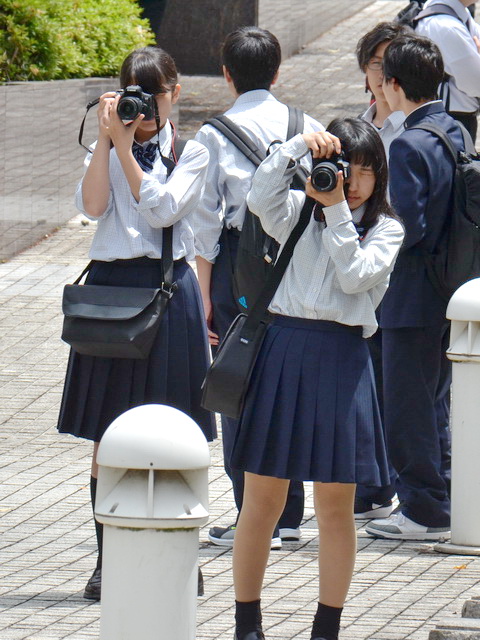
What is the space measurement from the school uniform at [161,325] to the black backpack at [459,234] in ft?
3.95

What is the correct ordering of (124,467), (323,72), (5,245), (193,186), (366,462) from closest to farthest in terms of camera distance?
(124,467)
(366,462)
(193,186)
(5,245)
(323,72)

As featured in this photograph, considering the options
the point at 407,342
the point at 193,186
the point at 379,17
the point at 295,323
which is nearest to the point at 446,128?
the point at 407,342

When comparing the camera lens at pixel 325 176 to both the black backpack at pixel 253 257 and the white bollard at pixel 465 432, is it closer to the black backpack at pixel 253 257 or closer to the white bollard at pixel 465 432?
the black backpack at pixel 253 257

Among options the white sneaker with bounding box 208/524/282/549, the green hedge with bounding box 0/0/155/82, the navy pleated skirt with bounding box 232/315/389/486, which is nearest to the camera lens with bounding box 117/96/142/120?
the navy pleated skirt with bounding box 232/315/389/486

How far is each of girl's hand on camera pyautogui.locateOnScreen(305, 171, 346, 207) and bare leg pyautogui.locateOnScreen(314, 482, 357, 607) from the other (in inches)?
34.6

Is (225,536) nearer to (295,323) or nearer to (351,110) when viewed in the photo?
(295,323)

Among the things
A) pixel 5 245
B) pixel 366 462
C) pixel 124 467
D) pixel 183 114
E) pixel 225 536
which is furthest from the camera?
pixel 183 114

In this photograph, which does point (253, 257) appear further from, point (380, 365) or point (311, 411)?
point (380, 365)

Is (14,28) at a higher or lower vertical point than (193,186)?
higher

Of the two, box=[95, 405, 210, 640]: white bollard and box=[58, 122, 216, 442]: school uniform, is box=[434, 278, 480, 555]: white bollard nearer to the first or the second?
box=[58, 122, 216, 442]: school uniform

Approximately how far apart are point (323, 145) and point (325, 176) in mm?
115

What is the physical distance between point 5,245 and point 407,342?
5.85m

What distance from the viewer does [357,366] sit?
163 inches

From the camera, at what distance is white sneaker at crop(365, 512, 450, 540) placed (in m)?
5.65
